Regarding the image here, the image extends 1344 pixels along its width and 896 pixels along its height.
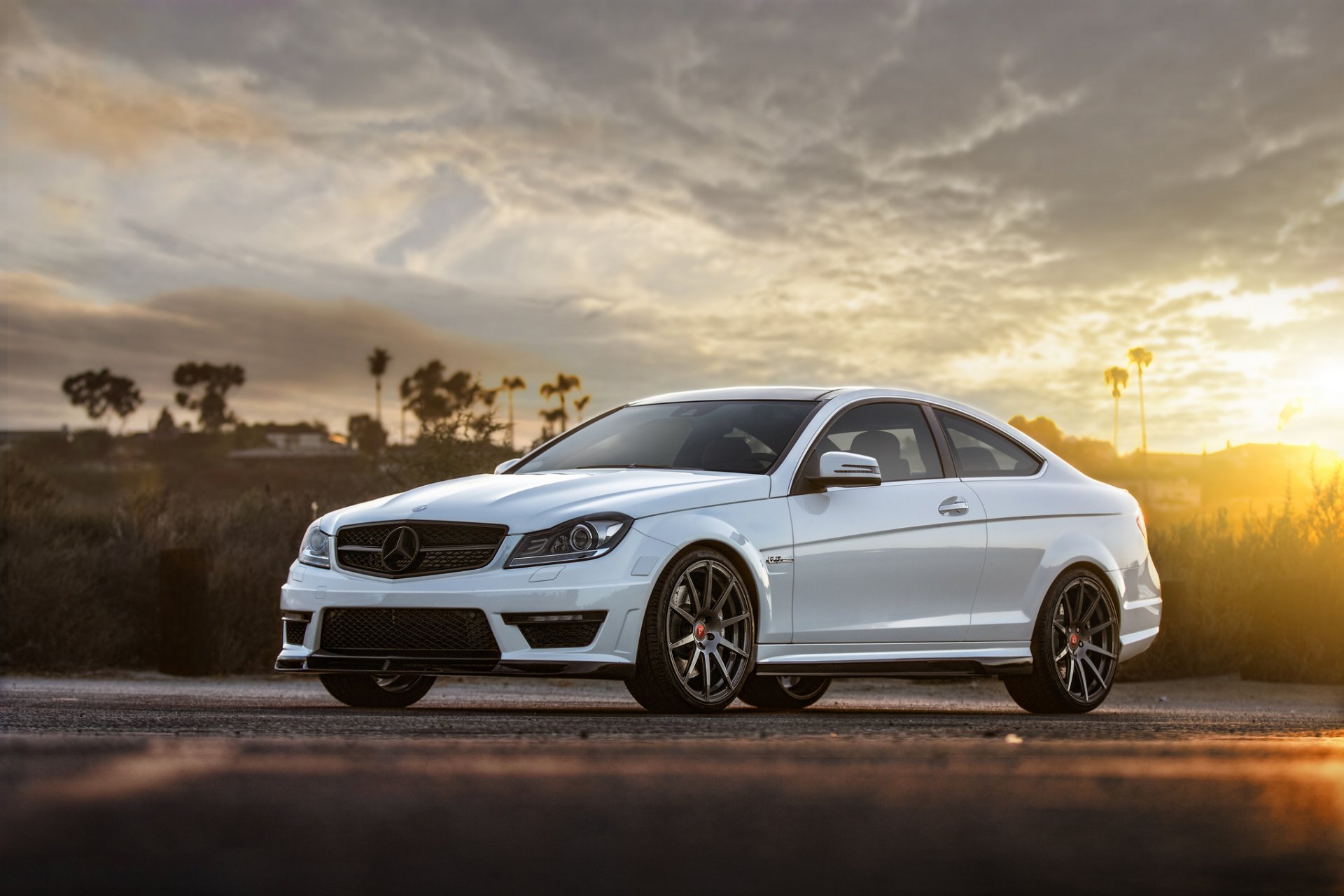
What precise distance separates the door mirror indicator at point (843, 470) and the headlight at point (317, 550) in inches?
98.8

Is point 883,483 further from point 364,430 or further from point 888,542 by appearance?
point 364,430

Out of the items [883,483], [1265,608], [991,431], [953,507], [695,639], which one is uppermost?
[991,431]

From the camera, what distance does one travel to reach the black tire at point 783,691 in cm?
960

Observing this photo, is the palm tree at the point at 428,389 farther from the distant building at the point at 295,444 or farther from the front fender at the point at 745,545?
the front fender at the point at 745,545

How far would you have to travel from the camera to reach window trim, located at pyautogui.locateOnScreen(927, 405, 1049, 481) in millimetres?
9094

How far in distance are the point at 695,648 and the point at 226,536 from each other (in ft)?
55.4

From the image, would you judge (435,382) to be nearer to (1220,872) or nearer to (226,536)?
(226,536)

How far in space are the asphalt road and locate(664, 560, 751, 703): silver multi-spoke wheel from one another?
369 cm

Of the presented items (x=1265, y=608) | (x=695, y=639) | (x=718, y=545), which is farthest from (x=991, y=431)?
(x=1265, y=608)

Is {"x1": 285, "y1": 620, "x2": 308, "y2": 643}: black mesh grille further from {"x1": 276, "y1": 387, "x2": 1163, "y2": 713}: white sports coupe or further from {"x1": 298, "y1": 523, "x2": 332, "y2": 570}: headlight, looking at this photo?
{"x1": 298, "y1": 523, "x2": 332, "y2": 570}: headlight

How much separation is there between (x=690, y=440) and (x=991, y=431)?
2.09 metres

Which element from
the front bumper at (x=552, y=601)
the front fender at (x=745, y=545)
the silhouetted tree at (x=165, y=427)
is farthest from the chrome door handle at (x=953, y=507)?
the silhouetted tree at (x=165, y=427)

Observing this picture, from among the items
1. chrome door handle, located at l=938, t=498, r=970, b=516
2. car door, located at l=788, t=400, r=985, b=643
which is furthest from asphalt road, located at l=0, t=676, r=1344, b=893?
chrome door handle, located at l=938, t=498, r=970, b=516

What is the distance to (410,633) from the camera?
731 cm
